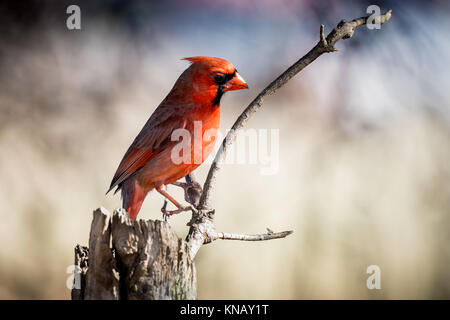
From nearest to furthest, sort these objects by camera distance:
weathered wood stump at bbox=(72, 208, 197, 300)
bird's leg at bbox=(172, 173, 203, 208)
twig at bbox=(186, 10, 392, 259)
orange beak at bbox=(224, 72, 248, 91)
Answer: weathered wood stump at bbox=(72, 208, 197, 300) → twig at bbox=(186, 10, 392, 259) → orange beak at bbox=(224, 72, 248, 91) → bird's leg at bbox=(172, 173, 203, 208)

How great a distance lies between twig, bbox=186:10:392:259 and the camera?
6.27ft

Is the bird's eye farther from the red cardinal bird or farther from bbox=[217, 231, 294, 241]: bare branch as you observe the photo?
bbox=[217, 231, 294, 241]: bare branch

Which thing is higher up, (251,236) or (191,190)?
(191,190)

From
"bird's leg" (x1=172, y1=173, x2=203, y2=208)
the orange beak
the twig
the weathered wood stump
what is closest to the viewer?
the weathered wood stump

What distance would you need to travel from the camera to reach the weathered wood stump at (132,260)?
146 cm

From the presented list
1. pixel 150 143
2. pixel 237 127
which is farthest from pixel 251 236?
pixel 150 143

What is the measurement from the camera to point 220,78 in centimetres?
204

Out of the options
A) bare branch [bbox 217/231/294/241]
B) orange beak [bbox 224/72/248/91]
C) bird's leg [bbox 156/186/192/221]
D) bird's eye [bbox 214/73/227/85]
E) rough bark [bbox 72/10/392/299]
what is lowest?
rough bark [bbox 72/10/392/299]

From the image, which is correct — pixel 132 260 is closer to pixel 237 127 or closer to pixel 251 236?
pixel 251 236

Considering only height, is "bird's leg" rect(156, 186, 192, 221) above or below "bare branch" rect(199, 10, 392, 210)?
below

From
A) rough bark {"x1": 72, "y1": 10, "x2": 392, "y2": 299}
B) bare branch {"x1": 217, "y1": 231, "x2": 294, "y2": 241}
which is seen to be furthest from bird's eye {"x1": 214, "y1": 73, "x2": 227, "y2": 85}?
rough bark {"x1": 72, "y1": 10, "x2": 392, "y2": 299}

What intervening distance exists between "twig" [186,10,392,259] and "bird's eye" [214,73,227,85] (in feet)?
0.55

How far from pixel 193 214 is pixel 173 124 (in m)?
0.40

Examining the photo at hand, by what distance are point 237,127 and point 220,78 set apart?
23 cm
